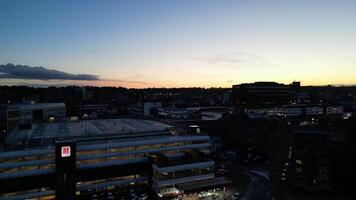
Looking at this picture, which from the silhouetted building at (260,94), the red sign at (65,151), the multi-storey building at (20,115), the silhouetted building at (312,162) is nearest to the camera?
the red sign at (65,151)

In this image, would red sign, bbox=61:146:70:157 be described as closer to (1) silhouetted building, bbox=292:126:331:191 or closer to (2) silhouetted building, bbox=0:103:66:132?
(1) silhouetted building, bbox=292:126:331:191

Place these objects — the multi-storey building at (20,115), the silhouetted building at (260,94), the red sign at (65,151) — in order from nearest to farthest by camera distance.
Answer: the red sign at (65,151), the multi-storey building at (20,115), the silhouetted building at (260,94)

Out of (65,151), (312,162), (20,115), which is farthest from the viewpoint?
(20,115)

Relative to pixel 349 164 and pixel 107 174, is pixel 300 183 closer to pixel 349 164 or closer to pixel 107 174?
pixel 349 164

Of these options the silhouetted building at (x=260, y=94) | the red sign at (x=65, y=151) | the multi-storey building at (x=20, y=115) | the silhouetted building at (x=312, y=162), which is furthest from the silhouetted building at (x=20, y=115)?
the silhouetted building at (x=260, y=94)

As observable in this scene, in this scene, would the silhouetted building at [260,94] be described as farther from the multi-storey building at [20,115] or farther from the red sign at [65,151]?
the red sign at [65,151]

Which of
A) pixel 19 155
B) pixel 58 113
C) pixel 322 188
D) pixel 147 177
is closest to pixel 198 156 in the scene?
pixel 147 177

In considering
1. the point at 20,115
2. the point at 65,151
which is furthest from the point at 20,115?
the point at 65,151

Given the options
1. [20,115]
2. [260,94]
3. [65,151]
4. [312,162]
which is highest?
[260,94]

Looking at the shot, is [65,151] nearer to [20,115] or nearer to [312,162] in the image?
[312,162]

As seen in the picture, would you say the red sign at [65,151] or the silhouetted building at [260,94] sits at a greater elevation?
the silhouetted building at [260,94]

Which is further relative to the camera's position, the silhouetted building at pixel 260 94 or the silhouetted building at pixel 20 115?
the silhouetted building at pixel 260 94
